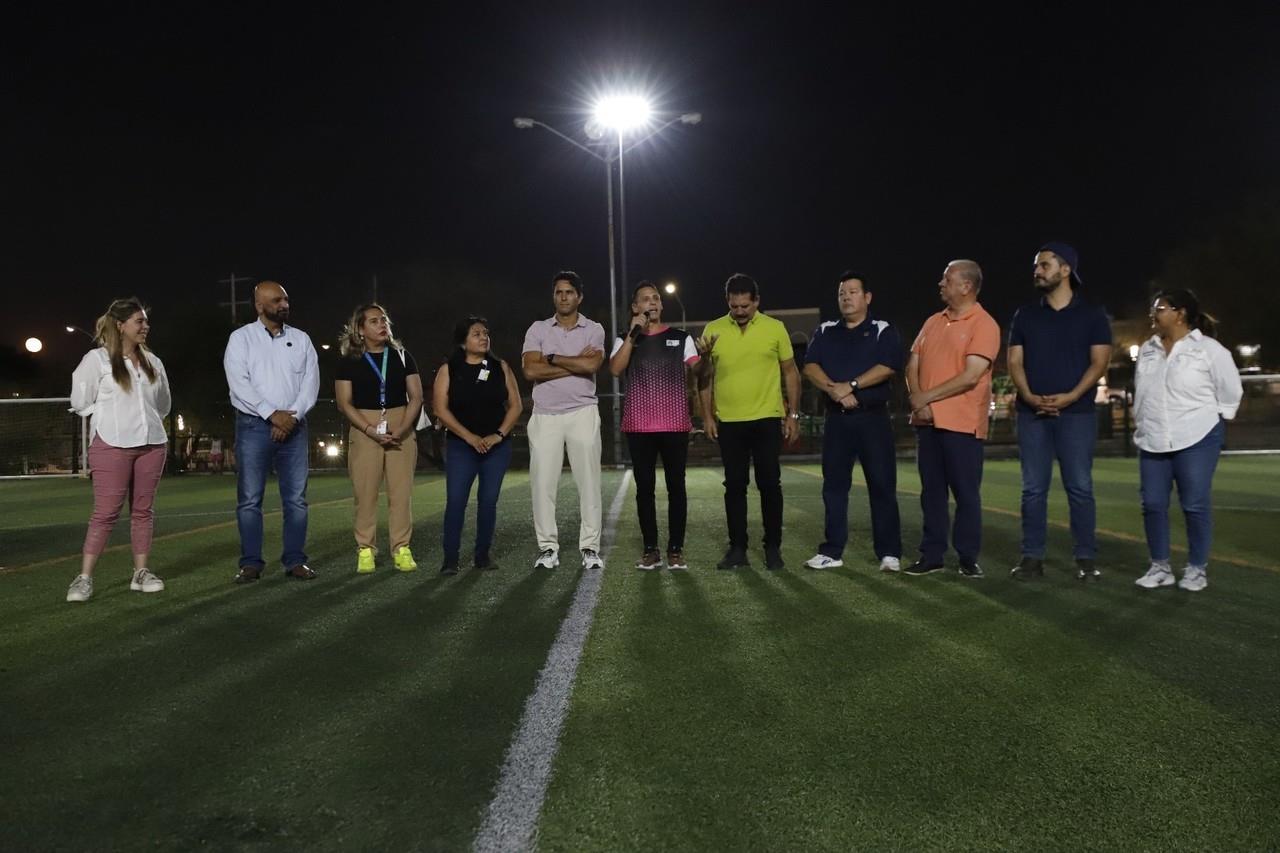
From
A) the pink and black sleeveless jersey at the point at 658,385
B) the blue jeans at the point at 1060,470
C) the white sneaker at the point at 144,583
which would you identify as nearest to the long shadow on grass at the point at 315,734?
the white sneaker at the point at 144,583

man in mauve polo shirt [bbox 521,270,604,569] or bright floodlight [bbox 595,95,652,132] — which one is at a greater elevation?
bright floodlight [bbox 595,95,652,132]

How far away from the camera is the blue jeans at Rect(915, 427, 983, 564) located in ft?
17.9

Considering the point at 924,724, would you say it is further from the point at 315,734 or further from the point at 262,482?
the point at 262,482

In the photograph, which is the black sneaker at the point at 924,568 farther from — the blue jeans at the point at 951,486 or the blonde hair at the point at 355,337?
the blonde hair at the point at 355,337

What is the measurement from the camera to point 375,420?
5.94 m

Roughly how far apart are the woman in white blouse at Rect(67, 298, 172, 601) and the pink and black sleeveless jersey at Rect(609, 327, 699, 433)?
2889 mm

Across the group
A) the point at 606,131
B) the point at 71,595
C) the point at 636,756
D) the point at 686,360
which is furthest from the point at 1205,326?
the point at 606,131

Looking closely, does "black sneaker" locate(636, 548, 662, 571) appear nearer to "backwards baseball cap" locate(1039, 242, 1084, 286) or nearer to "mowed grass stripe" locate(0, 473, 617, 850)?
"mowed grass stripe" locate(0, 473, 617, 850)

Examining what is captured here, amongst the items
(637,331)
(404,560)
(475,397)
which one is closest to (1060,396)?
(637,331)

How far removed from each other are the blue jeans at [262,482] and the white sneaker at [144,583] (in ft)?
1.64

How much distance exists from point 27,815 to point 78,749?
47cm

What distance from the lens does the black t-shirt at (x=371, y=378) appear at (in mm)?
5957

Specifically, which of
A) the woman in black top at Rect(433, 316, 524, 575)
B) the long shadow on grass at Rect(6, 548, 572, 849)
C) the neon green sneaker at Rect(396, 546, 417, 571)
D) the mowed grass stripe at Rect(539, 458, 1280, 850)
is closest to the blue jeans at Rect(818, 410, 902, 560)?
the mowed grass stripe at Rect(539, 458, 1280, 850)

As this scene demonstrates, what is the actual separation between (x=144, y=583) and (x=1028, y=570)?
17.5 ft
